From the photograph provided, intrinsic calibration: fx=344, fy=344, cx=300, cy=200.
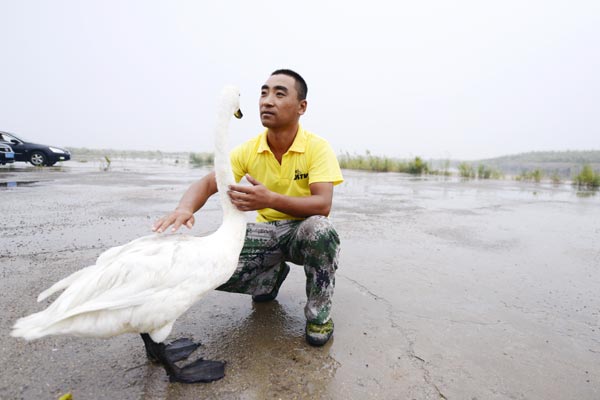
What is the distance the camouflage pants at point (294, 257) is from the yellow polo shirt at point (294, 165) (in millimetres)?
235

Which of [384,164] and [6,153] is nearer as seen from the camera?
[6,153]

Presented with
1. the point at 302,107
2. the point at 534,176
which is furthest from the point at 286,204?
the point at 534,176

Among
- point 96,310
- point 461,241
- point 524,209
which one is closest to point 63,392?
point 96,310

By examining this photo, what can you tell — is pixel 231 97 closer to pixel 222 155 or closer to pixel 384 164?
pixel 222 155

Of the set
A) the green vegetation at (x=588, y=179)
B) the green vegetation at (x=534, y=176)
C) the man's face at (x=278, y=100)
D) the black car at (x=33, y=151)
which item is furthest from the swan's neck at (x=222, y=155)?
the black car at (x=33, y=151)

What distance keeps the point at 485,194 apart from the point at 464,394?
10681mm

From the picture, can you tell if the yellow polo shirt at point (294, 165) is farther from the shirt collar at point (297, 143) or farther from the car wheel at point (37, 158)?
the car wheel at point (37, 158)

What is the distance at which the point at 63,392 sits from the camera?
1.91 m

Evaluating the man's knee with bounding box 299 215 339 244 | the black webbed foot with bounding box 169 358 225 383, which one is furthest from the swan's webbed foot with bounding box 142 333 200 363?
the man's knee with bounding box 299 215 339 244

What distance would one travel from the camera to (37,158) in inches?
680

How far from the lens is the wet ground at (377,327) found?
2029mm

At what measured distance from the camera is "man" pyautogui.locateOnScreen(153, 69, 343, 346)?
8.45 feet

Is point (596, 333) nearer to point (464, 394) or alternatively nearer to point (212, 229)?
point (464, 394)

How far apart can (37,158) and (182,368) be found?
1982 cm
